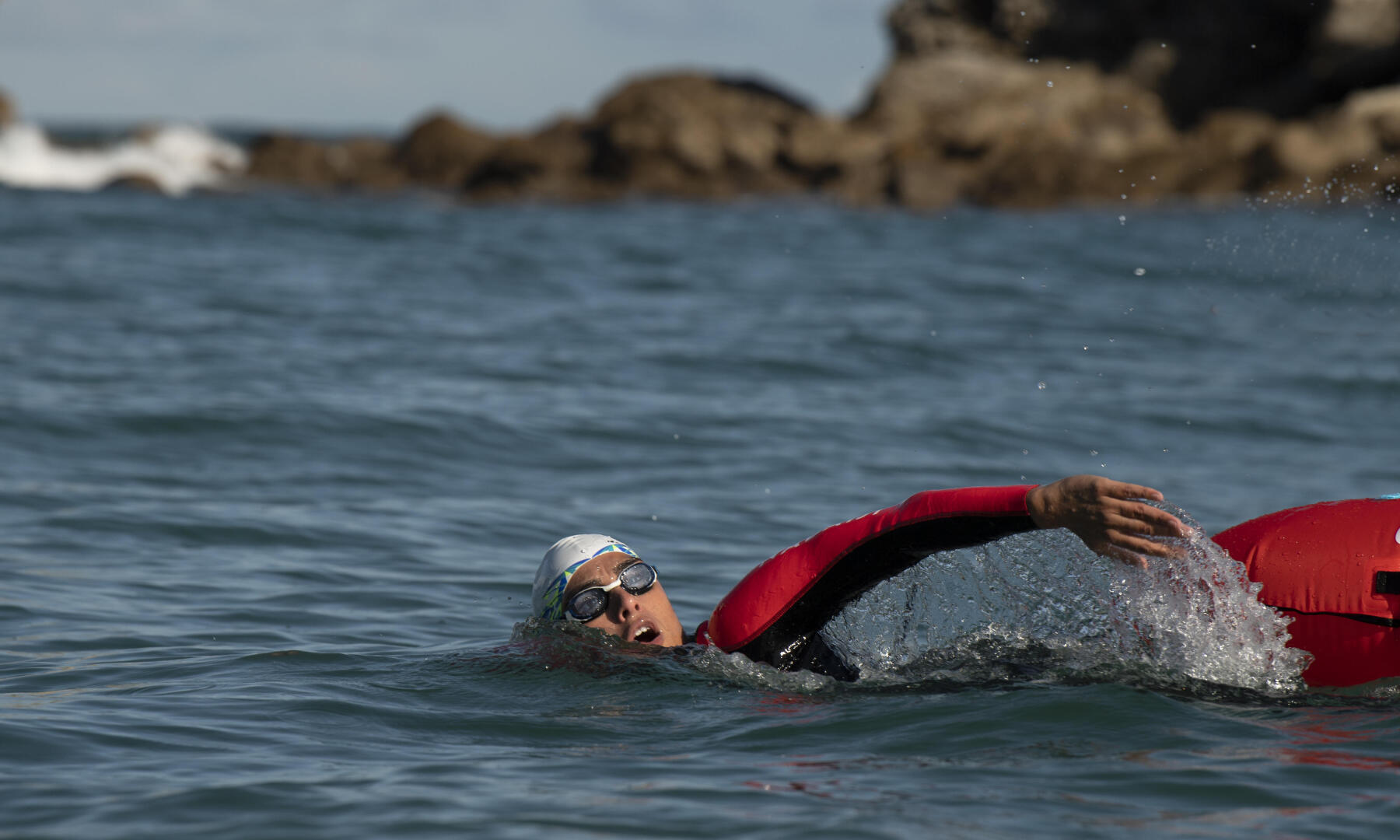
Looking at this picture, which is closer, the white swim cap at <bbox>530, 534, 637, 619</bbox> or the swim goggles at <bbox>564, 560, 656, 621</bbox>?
the swim goggles at <bbox>564, 560, 656, 621</bbox>

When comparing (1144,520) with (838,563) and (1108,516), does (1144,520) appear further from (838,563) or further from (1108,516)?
(838,563)

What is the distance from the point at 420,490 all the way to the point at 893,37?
49.8 meters

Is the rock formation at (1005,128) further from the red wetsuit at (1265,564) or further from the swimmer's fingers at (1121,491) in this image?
the swimmer's fingers at (1121,491)

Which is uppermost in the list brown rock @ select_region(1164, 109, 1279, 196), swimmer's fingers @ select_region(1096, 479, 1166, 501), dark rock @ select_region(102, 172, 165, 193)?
brown rock @ select_region(1164, 109, 1279, 196)

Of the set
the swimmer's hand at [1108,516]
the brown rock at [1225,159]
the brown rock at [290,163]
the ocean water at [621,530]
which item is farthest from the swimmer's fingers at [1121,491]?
the brown rock at [290,163]

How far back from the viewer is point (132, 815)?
12.5ft

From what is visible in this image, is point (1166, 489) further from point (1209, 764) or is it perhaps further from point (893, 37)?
point (893, 37)

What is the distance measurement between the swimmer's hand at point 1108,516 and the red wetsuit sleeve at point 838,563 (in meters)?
0.13

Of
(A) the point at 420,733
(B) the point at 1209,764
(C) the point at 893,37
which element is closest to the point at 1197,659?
(B) the point at 1209,764

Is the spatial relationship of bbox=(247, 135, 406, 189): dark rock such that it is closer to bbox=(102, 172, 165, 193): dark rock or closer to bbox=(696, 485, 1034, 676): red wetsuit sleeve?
bbox=(102, 172, 165, 193): dark rock

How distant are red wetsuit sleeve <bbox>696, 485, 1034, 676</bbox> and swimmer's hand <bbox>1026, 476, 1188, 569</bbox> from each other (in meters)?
0.13

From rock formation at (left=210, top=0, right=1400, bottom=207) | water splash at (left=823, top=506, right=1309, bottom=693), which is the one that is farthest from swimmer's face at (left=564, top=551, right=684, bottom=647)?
rock formation at (left=210, top=0, right=1400, bottom=207)

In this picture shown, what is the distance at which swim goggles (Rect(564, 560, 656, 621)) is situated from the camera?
5414 millimetres

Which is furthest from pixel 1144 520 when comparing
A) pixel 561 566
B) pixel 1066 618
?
pixel 561 566
